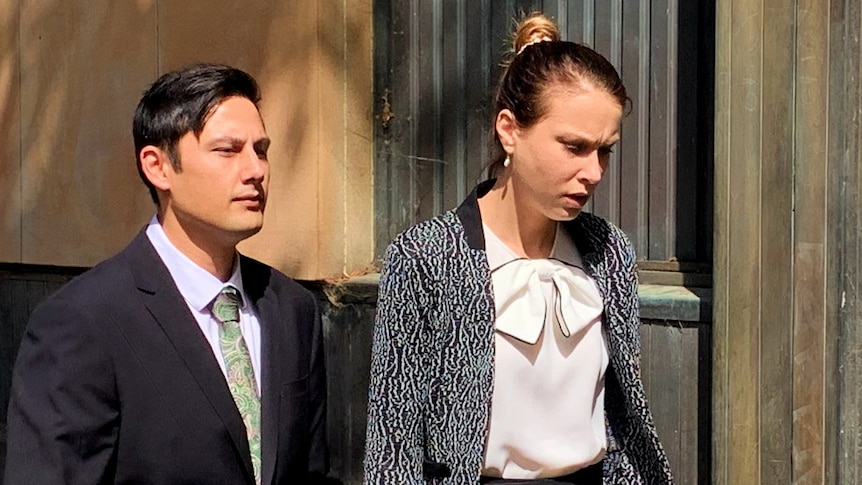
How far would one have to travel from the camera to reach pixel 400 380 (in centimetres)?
264

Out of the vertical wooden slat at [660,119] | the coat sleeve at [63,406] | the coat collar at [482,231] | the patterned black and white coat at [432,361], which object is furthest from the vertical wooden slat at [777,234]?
the coat sleeve at [63,406]

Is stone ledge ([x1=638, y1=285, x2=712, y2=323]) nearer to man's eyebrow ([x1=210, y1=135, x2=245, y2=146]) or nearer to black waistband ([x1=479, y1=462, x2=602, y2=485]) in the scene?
black waistband ([x1=479, y1=462, x2=602, y2=485])

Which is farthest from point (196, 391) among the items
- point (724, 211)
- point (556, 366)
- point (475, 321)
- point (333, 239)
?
point (333, 239)

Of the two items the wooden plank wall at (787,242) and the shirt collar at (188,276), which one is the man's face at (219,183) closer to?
the shirt collar at (188,276)

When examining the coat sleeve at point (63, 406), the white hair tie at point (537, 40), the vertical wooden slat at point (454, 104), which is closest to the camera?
the coat sleeve at point (63, 406)

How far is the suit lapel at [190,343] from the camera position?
8.57ft

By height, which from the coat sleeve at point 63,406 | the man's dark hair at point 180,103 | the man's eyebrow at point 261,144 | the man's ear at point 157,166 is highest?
the man's dark hair at point 180,103

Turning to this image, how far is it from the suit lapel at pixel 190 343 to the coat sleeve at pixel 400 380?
1.02ft

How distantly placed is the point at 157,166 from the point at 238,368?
1.72 feet

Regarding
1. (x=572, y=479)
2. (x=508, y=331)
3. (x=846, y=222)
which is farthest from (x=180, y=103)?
(x=846, y=222)

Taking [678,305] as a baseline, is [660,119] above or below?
above

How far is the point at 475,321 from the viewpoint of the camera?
2629 millimetres

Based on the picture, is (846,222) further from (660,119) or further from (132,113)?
(132,113)

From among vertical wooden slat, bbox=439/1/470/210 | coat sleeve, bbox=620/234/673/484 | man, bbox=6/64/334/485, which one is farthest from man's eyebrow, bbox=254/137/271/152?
vertical wooden slat, bbox=439/1/470/210
